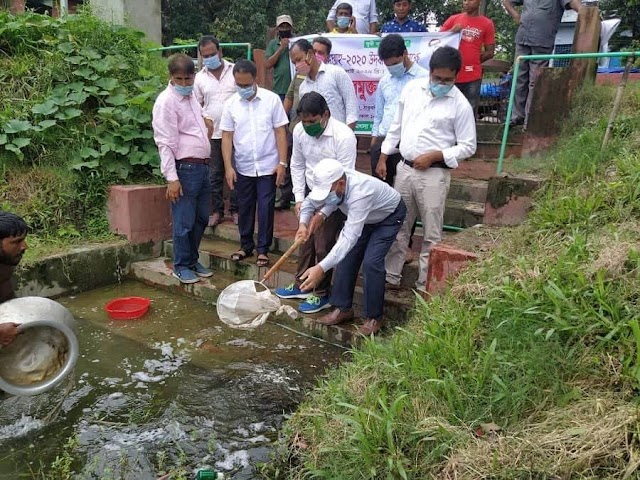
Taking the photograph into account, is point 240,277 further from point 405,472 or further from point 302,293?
point 405,472

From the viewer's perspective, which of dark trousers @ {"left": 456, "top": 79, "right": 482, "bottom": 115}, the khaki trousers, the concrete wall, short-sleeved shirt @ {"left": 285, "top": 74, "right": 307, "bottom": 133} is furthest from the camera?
the concrete wall

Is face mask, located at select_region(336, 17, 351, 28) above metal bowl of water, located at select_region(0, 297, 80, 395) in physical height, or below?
above

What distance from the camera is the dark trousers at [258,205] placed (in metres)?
5.36

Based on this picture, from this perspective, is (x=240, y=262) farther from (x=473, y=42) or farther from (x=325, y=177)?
(x=473, y=42)

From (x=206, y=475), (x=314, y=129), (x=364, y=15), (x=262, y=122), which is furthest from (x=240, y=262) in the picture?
(x=364, y=15)

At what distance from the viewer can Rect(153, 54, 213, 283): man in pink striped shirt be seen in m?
5.00

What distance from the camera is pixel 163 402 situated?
3650 millimetres

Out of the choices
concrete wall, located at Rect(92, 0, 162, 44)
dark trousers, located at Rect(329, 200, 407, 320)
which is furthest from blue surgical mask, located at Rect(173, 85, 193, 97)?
concrete wall, located at Rect(92, 0, 162, 44)

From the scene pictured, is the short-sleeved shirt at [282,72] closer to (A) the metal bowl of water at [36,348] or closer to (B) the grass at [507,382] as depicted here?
(B) the grass at [507,382]

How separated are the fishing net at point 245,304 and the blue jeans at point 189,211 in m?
1.73

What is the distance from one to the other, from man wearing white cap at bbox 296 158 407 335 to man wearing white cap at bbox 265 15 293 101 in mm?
3142

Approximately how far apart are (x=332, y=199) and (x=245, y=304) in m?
0.99

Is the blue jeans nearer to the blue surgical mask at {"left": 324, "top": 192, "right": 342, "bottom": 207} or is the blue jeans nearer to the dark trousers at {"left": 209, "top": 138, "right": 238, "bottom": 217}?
the dark trousers at {"left": 209, "top": 138, "right": 238, "bottom": 217}

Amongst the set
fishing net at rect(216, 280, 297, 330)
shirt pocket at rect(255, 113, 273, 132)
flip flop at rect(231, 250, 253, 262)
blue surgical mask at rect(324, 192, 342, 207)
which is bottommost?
flip flop at rect(231, 250, 253, 262)
